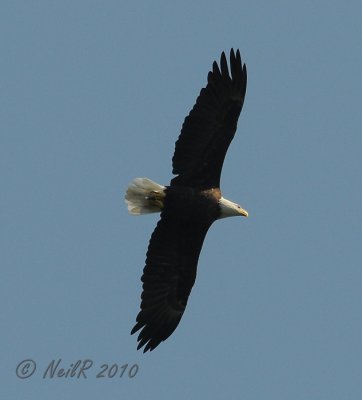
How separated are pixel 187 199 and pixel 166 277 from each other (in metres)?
1.04

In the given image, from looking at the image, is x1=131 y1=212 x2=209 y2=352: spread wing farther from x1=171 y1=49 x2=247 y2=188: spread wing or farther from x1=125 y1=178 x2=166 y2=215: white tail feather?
x1=171 y1=49 x2=247 y2=188: spread wing

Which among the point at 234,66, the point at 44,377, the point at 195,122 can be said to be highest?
the point at 234,66

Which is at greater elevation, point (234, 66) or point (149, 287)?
point (234, 66)

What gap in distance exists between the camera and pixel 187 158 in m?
10.0

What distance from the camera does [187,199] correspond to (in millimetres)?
10047

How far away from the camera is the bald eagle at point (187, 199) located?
10.0 metres

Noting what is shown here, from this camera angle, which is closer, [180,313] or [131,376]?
[131,376]

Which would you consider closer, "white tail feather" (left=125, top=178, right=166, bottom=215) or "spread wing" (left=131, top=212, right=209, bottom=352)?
"white tail feather" (left=125, top=178, right=166, bottom=215)

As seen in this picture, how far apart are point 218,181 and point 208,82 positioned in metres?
1.16

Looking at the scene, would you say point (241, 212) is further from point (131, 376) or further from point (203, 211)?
point (131, 376)

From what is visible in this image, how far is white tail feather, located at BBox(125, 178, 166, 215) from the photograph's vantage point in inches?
396

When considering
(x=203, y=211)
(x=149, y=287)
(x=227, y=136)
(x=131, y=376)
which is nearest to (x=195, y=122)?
(x=227, y=136)

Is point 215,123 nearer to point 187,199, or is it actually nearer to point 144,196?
point 187,199

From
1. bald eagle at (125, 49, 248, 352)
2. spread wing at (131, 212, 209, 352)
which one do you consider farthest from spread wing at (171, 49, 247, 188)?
spread wing at (131, 212, 209, 352)
